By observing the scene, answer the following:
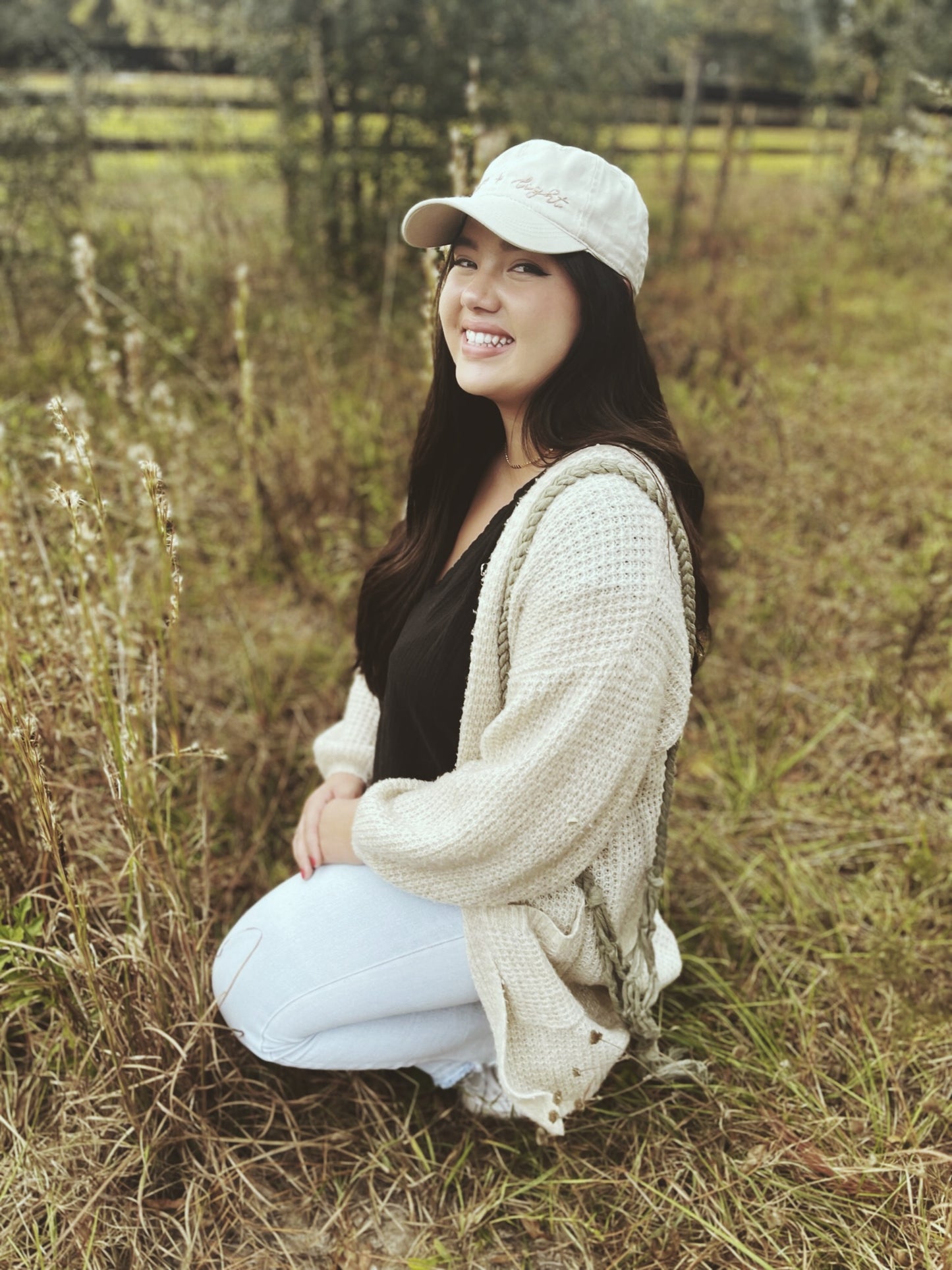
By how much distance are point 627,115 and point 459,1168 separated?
8178 mm

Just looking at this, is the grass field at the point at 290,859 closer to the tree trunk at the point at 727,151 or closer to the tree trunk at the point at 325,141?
the tree trunk at the point at 325,141

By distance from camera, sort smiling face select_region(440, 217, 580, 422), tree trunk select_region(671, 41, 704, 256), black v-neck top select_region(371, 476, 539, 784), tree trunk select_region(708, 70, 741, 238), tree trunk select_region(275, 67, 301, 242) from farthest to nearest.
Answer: tree trunk select_region(708, 70, 741, 238) < tree trunk select_region(671, 41, 704, 256) < tree trunk select_region(275, 67, 301, 242) < black v-neck top select_region(371, 476, 539, 784) < smiling face select_region(440, 217, 580, 422)

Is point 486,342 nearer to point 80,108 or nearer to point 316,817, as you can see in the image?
point 316,817

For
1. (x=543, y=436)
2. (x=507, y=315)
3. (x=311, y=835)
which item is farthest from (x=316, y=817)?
(x=507, y=315)

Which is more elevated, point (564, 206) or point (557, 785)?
point (564, 206)

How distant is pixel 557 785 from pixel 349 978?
21.3 inches

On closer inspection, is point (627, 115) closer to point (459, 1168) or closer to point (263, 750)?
point (263, 750)

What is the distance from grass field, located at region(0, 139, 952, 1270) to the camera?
58.8 inches

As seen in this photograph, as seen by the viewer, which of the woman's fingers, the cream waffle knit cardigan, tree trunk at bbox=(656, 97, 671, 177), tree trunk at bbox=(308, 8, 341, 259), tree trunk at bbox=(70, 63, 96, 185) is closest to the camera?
the cream waffle knit cardigan

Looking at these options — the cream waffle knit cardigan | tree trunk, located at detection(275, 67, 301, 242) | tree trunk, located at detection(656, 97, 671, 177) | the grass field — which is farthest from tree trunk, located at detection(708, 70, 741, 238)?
the cream waffle knit cardigan

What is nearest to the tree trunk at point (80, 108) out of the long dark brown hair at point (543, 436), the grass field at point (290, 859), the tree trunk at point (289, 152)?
the tree trunk at point (289, 152)

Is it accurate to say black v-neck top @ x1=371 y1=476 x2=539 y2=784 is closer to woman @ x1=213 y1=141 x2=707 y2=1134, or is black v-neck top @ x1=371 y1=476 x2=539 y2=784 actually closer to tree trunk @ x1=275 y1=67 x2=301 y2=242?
woman @ x1=213 y1=141 x2=707 y2=1134

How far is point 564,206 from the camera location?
1.27 meters

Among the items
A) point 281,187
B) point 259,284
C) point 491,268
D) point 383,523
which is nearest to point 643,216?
point 491,268
